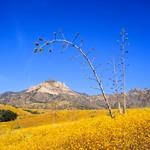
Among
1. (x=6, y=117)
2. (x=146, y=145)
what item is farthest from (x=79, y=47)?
(x=6, y=117)

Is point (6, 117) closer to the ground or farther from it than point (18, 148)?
farther from it

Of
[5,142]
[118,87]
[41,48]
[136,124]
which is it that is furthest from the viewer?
[118,87]

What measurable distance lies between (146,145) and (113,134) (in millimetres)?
3342

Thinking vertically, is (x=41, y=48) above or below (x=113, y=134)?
above

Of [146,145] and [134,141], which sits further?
[134,141]

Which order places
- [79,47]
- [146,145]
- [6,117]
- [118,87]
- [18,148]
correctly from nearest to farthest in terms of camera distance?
[146,145]
[18,148]
[79,47]
[118,87]
[6,117]

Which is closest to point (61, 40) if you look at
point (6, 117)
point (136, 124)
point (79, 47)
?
point (79, 47)

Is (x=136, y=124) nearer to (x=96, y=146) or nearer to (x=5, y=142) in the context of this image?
(x=96, y=146)

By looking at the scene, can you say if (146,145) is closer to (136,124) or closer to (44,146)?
(136,124)

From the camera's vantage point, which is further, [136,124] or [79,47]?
[79,47]

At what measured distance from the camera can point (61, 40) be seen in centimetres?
2883

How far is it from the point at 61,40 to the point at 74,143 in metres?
11.5

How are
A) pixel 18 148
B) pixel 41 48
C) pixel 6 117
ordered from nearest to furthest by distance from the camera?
pixel 18 148 → pixel 41 48 → pixel 6 117

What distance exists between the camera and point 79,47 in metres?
30.1
